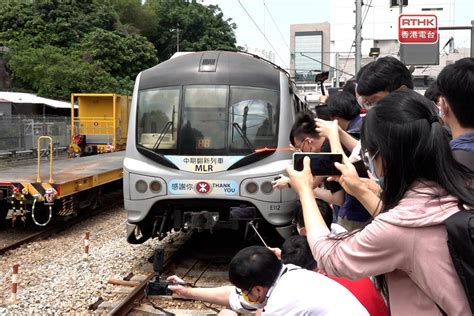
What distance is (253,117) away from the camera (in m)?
6.44

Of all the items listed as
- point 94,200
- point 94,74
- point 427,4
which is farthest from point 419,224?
point 427,4

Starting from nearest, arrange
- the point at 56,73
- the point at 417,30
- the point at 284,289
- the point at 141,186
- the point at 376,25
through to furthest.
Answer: the point at 284,289
the point at 141,186
the point at 417,30
the point at 56,73
the point at 376,25

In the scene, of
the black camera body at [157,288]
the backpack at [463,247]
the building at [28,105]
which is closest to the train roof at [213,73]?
the black camera body at [157,288]

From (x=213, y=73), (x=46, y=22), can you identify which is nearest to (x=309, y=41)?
(x=46, y=22)

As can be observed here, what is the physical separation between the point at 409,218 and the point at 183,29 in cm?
4537

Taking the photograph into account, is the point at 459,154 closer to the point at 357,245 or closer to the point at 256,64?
the point at 357,245

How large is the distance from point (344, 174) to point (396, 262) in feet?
1.73

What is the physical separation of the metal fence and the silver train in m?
12.8

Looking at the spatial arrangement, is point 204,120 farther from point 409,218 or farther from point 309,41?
point 309,41

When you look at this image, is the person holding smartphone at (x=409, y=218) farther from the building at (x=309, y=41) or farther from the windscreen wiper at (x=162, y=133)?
the building at (x=309, y=41)

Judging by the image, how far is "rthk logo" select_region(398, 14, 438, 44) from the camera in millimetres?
10682

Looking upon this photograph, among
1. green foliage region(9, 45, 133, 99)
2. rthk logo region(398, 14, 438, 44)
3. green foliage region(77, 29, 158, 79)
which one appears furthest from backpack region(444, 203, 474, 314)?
green foliage region(77, 29, 158, 79)

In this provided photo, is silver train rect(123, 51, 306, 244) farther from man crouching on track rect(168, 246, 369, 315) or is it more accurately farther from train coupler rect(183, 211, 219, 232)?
man crouching on track rect(168, 246, 369, 315)

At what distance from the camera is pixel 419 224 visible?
1705mm
